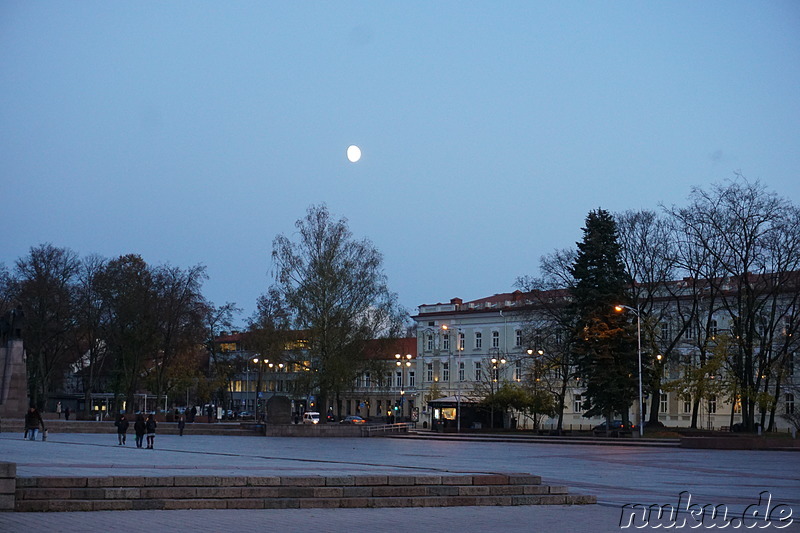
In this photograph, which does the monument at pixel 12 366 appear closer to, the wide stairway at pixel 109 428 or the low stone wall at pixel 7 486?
the wide stairway at pixel 109 428

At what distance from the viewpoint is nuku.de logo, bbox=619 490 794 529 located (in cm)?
1470

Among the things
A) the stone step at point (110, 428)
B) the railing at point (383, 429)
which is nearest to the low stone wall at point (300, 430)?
the stone step at point (110, 428)

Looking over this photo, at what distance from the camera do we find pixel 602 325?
61625 millimetres

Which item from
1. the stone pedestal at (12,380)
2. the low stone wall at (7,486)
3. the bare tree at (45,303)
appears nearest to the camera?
the low stone wall at (7,486)

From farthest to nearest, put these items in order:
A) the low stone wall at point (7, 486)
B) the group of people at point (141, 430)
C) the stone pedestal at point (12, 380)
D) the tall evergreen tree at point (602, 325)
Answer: the tall evergreen tree at point (602, 325)
the stone pedestal at point (12, 380)
the group of people at point (141, 430)
the low stone wall at point (7, 486)

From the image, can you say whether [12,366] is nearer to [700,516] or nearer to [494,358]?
[494,358]

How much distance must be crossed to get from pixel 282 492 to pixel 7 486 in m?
4.46

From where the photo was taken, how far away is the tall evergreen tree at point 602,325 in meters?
61.8

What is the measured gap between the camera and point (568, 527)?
45.8ft

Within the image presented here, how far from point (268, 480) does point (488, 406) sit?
5612 cm

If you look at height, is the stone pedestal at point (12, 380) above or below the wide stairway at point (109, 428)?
above

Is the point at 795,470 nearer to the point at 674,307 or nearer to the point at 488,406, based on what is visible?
the point at 488,406

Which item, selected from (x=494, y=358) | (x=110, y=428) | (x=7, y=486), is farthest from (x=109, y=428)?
(x=7, y=486)

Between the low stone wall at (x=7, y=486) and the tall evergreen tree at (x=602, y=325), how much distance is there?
166 ft
